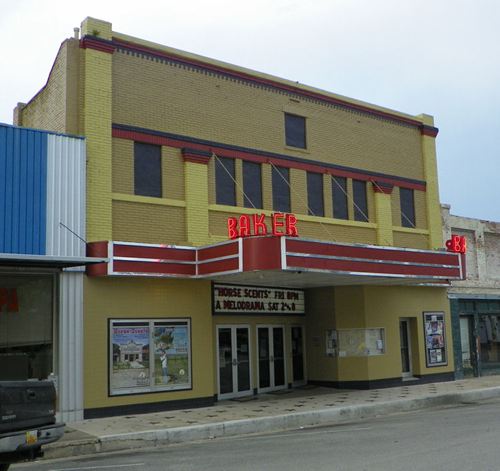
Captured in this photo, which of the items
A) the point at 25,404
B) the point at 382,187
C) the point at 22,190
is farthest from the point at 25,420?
the point at 382,187

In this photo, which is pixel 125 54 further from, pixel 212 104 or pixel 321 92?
pixel 321 92

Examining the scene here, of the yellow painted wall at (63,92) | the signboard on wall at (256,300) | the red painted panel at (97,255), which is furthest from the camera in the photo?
the signboard on wall at (256,300)

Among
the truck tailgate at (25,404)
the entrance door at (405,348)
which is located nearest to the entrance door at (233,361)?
the entrance door at (405,348)

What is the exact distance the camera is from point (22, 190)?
15625 mm

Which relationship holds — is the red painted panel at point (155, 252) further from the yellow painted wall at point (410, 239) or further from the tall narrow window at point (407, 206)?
the tall narrow window at point (407, 206)

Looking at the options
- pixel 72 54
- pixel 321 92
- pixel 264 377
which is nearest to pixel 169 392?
pixel 264 377

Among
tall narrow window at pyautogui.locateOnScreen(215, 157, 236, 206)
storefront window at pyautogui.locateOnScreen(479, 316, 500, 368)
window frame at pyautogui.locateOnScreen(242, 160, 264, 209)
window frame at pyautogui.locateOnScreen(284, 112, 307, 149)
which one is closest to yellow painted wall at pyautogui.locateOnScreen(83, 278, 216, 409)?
tall narrow window at pyautogui.locateOnScreen(215, 157, 236, 206)

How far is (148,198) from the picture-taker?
17.8m

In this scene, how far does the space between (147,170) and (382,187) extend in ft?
31.4

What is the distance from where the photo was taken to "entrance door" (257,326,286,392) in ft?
70.2

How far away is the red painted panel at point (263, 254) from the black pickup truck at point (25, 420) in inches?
293

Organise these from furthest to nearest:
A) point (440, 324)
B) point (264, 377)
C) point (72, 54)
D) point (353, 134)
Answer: point (440, 324), point (353, 134), point (264, 377), point (72, 54)

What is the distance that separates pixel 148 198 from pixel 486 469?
37.8 ft

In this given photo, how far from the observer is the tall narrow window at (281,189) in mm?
20828
